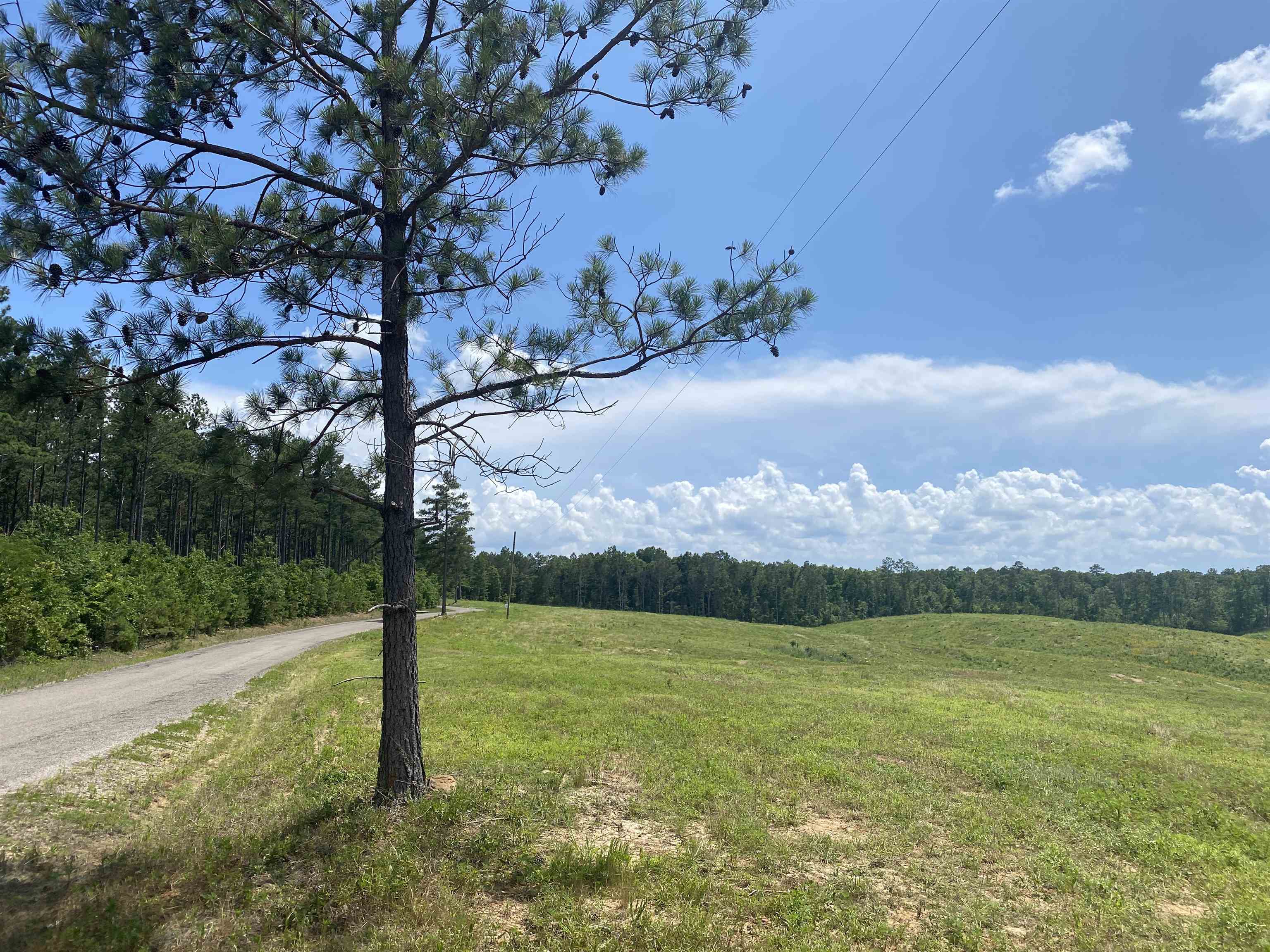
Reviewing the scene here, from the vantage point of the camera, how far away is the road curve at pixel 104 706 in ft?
27.7

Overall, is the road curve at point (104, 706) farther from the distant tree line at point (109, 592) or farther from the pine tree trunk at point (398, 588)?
the pine tree trunk at point (398, 588)

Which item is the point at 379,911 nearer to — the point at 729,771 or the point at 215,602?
the point at 729,771

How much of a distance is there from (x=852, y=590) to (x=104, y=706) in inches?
4244

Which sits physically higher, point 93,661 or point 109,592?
point 109,592

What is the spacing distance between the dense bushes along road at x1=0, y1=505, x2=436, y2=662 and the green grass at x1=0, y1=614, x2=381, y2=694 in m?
0.26

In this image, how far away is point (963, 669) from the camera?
29.3 m

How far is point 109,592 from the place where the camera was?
19953mm

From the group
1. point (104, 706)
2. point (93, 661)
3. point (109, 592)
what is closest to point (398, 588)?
point (104, 706)

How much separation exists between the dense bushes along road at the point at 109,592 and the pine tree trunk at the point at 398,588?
1585 centimetres

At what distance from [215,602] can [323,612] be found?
14845 mm

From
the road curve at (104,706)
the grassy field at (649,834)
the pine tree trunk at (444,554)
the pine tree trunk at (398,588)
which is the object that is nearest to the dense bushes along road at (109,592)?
the road curve at (104,706)

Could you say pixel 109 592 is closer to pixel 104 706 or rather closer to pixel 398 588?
pixel 104 706

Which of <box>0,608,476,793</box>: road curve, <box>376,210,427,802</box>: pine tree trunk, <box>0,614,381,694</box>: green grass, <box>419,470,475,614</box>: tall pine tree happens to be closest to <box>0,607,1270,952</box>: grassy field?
<box>376,210,427,802</box>: pine tree trunk

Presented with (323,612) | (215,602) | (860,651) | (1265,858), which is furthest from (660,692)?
(323,612)
